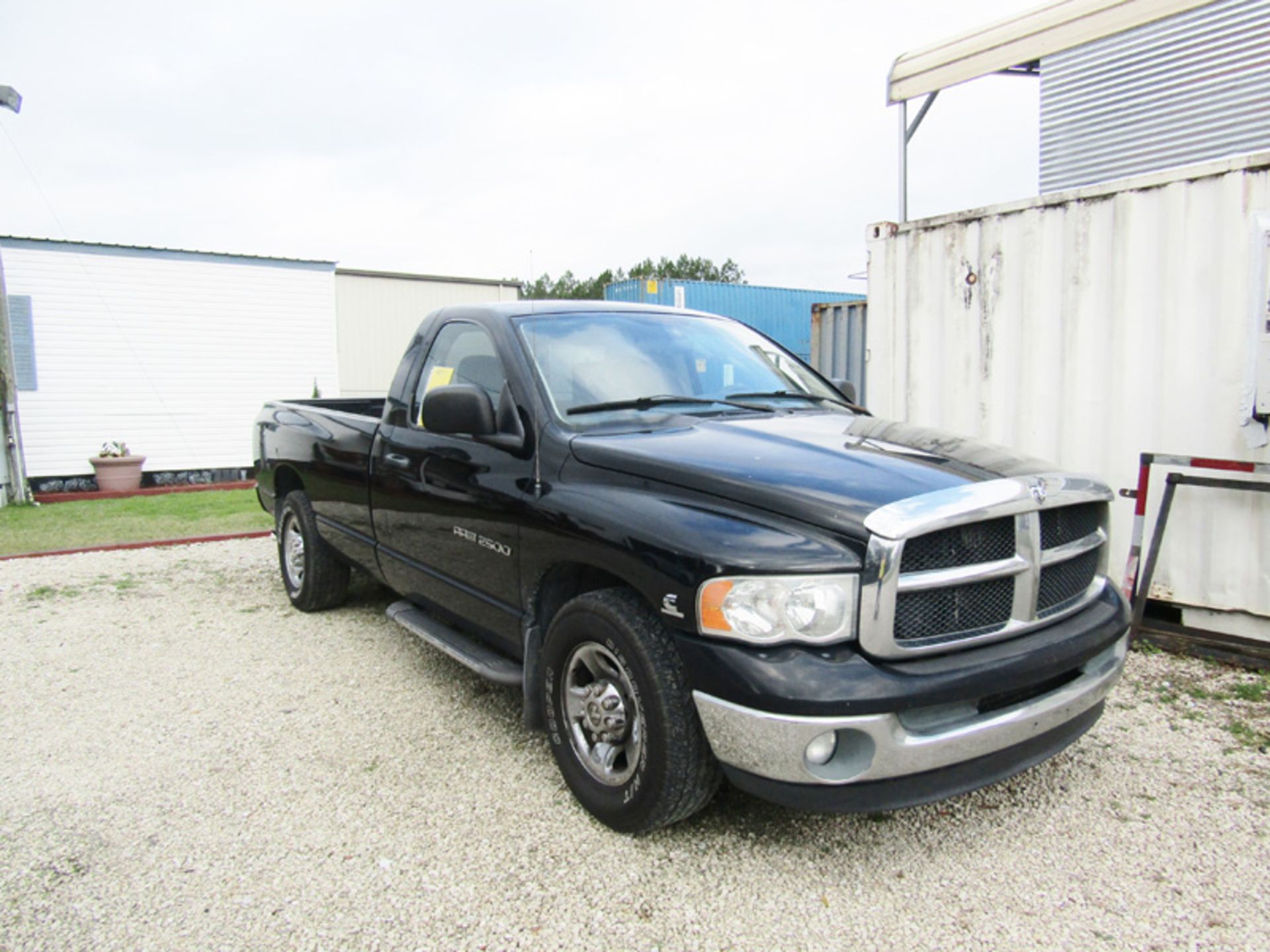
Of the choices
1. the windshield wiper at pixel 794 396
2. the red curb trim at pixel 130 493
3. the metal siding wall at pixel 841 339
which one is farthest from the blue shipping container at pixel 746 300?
the windshield wiper at pixel 794 396

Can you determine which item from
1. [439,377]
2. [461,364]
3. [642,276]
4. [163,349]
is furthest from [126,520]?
[642,276]

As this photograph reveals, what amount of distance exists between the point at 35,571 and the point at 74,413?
8.32 meters

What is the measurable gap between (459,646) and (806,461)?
1.80 m

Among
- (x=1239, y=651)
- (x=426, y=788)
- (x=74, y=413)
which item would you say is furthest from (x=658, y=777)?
(x=74, y=413)

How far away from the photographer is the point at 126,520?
1016 cm

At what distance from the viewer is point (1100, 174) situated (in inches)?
261

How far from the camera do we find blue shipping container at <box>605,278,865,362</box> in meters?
19.1

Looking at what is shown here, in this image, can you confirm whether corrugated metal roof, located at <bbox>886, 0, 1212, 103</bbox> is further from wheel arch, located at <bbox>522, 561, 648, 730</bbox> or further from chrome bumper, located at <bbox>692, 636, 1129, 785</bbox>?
wheel arch, located at <bbox>522, 561, 648, 730</bbox>

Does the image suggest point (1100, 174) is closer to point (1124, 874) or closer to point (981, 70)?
point (981, 70)

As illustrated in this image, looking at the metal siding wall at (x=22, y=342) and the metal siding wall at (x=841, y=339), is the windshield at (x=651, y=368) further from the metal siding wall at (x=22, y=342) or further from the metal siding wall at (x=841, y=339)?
the metal siding wall at (x=22, y=342)

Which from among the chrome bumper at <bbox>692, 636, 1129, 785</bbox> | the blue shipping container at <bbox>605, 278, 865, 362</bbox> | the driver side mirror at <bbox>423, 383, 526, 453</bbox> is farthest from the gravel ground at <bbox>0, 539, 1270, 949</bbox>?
the blue shipping container at <bbox>605, 278, 865, 362</bbox>

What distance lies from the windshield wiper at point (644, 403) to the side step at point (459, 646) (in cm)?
103

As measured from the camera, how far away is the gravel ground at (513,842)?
239 centimetres

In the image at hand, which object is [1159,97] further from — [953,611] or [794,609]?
[794,609]
